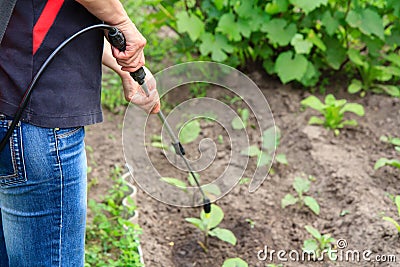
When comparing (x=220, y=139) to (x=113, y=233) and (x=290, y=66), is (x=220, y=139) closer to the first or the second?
(x=290, y=66)

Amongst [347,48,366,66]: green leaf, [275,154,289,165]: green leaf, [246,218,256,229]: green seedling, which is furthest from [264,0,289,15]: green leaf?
[246,218,256,229]: green seedling

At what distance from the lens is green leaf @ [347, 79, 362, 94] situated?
155 inches

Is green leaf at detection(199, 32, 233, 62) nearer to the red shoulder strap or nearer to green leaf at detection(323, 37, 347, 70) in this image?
green leaf at detection(323, 37, 347, 70)

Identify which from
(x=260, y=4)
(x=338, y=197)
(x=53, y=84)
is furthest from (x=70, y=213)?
(x=260, y=4)

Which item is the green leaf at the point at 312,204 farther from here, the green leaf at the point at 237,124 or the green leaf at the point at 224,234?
the green leaf at the point at 237,124

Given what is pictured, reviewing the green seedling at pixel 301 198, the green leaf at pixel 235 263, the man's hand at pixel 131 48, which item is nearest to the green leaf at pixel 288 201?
the green seedling at pixel 301 198

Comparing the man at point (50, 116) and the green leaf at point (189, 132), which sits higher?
the man at point (50, 116)

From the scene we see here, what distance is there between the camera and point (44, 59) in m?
1.49

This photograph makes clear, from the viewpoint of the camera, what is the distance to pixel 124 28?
1.56 m

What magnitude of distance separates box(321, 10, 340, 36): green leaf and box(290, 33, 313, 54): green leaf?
0.18m

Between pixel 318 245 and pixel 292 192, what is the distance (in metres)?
0.53

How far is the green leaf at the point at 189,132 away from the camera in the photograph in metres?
3.49

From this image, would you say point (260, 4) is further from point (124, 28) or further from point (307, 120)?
point (124, 28)

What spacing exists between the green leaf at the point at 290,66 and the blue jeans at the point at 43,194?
2.43m
